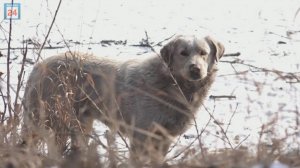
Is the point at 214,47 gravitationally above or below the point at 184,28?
above

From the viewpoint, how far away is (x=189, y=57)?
5242mm

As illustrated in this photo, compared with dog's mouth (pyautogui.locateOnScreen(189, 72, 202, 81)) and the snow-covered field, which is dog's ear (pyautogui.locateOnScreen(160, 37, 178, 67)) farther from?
the snow-covered field

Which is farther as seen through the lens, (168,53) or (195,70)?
(168,53)

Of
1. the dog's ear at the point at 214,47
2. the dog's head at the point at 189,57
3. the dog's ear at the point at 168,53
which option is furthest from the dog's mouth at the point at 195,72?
the dog's ear at the point at 214,47

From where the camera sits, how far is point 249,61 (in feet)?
29.5

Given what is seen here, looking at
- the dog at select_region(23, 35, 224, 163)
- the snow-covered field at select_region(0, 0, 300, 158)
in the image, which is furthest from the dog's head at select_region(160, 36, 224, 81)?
the snow-covered field at select_region(0, 0, 300, 158)

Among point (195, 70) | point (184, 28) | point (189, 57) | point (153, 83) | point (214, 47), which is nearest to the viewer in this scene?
point (195, 70)

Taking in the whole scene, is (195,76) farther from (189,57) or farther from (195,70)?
(189,57)

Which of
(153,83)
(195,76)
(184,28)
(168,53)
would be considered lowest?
(184,28)

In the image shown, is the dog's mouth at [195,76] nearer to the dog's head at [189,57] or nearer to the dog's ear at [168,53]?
the dog's head at [189,57]

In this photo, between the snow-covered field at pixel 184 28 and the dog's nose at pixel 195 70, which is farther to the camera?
the snow-covered field at pixel 184 28

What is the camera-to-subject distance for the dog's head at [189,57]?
5.14m

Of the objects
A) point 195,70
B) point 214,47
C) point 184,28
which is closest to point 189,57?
point 195,70

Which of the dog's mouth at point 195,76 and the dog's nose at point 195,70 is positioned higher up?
the dog's nose at point 195,70
